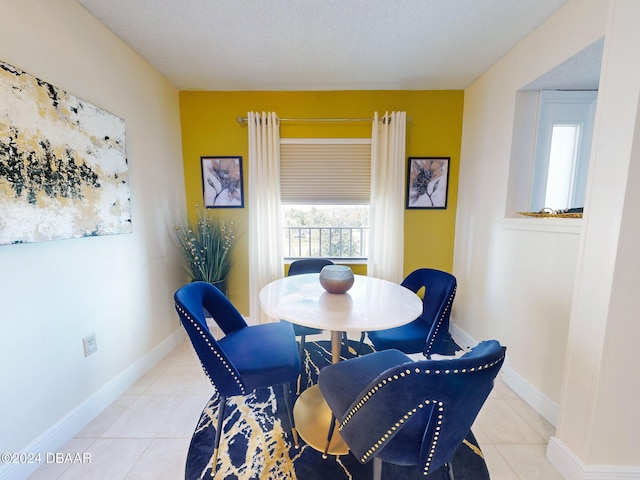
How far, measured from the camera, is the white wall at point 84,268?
1174mm

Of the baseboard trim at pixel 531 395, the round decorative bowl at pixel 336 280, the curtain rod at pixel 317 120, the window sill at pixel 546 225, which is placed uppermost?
the curtain rod at pixel 317 120

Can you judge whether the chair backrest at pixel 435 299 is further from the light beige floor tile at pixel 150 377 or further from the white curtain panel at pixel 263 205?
the light beige floor tile at pixel 150 377

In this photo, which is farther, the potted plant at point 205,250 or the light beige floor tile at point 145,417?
the potted plant at point 205,250

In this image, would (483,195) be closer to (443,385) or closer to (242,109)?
(443,385)

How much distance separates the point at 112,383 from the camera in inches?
66.2

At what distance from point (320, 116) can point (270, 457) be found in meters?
2.69

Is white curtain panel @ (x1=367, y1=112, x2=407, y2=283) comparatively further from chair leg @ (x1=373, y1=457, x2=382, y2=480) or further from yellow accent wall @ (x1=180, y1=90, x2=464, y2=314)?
chair leg @ (x1=373, y1=457, x2=382, y2=480)

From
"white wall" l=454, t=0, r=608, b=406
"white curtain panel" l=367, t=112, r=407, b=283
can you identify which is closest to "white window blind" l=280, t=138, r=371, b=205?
"white curtain panel" l=367, t=112, r=407, b=283

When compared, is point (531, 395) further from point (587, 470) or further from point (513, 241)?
point (513, 241)

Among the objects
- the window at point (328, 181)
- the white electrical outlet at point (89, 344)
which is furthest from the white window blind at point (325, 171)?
the white electrical outlet at point (89, 344)

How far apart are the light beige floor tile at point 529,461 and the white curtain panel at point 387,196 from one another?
1.41 m

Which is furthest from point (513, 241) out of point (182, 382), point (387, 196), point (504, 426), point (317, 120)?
point (182, 382)

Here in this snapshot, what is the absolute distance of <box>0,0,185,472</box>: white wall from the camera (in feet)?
3.85

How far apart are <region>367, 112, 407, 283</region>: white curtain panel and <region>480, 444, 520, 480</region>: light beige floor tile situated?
54.9 inches
